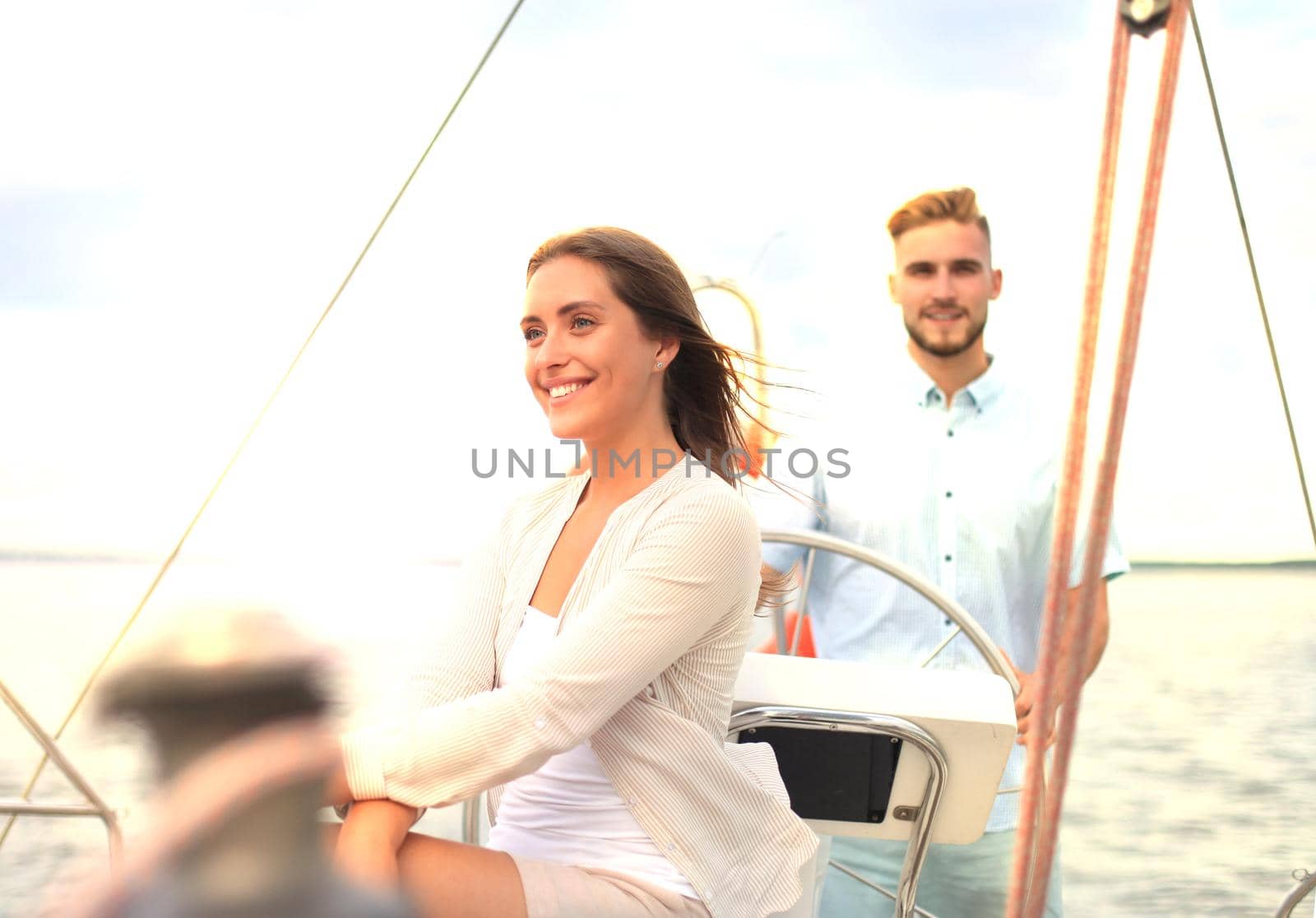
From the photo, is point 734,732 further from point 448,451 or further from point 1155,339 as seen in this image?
point 1155,339

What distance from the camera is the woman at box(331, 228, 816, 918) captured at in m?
1.01

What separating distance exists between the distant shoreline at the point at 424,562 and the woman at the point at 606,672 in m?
4.13

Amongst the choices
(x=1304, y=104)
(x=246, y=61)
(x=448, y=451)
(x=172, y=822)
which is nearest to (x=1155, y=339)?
(x=1304, y=104)

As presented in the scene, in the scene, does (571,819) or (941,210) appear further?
(941,210)

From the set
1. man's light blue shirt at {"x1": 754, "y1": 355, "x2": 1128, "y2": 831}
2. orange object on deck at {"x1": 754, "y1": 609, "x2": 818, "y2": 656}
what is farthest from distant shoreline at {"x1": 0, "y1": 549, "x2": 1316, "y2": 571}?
man's light blue shirt at {"x1": 754, "y1": 355, "x2": 1128, "y2": 831}

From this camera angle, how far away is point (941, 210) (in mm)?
1966

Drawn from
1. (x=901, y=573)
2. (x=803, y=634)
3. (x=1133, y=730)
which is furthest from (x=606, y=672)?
(x=1133, y=730)

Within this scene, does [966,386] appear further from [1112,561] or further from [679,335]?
[679,335]

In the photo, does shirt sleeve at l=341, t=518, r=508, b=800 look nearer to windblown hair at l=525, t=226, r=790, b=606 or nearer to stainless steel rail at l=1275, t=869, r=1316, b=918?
windblown hair at l=525, t=226, r=790, b=606

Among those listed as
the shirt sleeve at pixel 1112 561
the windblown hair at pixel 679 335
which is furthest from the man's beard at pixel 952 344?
the windblown hair at pixel 679 335

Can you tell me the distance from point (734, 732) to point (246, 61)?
2.99m

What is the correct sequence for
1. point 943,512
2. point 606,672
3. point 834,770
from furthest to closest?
1. point 943,512
2. point 834,770
3. point 606,672

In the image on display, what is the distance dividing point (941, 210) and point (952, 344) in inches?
7.8

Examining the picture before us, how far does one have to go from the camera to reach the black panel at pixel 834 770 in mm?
1305
